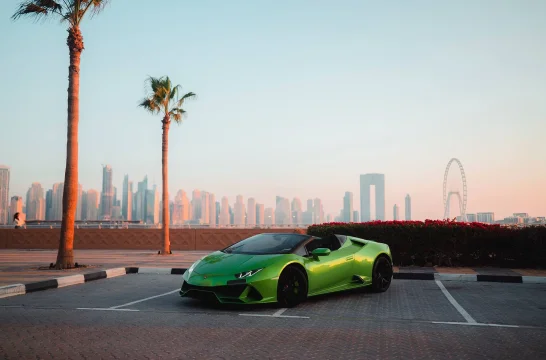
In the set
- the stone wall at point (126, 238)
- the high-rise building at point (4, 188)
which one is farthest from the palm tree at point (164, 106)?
the high-rise building at point (4, 188)

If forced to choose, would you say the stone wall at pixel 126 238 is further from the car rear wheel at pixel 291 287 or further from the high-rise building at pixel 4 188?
the high-rise building at pixel 4 188

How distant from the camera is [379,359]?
541 cm

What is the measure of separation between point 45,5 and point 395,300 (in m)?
13.5

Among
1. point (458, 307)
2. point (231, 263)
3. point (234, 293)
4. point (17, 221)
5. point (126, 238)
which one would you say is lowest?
point (458, 307)

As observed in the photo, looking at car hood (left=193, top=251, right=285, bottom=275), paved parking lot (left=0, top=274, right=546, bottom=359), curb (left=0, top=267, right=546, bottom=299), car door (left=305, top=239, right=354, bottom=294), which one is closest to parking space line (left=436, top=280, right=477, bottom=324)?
paved parking lot (left=0, top=274, right=546, bottom=359)

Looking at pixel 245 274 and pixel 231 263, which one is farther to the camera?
pixel 231 263

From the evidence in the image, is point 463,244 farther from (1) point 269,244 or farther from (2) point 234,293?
(2) point 234,293

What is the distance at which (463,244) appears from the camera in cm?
1574

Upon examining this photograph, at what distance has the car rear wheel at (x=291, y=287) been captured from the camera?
8594 mm

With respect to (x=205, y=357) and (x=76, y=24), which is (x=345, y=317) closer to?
(x=205, y=357)

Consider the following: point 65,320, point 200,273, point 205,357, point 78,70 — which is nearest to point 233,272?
point 200,273

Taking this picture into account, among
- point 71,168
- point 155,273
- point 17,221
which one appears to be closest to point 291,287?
point 155,273

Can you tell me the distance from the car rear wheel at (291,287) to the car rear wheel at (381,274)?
87.2 inches

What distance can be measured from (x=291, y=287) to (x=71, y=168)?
387 inches
